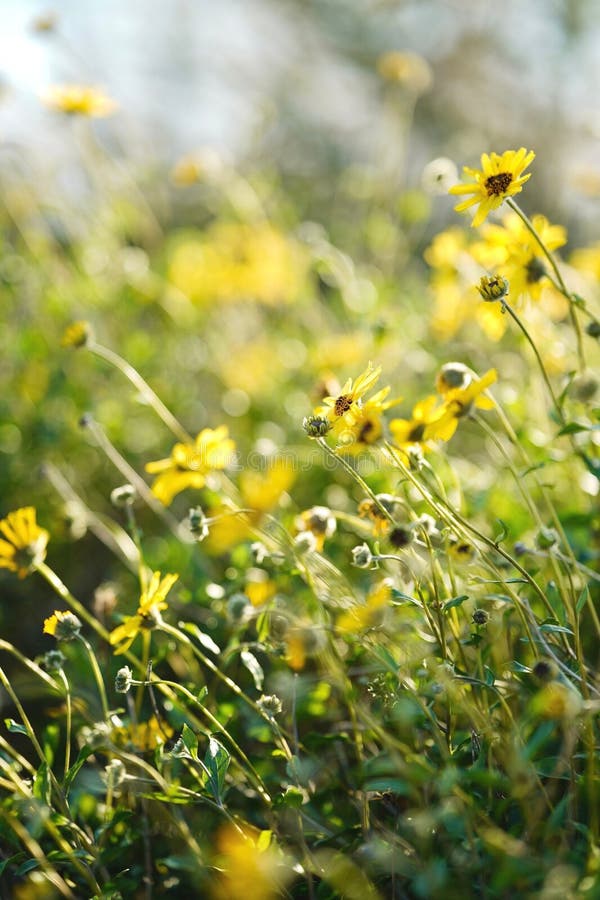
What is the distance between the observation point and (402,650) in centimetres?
133

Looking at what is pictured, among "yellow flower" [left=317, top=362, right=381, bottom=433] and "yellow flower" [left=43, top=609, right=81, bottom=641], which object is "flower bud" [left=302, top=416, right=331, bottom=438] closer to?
"yellow flower" [left=317, top=362, right=381, bottom=433]

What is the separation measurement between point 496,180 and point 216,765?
3.32 ft

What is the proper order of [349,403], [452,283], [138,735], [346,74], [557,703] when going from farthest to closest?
1. [346,74]
2. [452,283]
3. [138,735]
4. [349,403]
5. [557,703]

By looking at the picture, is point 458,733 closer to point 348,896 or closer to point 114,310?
point 348,896

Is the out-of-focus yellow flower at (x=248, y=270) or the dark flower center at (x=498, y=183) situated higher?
the dark flower center at (x=498, y=183)

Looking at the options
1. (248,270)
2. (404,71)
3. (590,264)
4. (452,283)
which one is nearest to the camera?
(590,264)

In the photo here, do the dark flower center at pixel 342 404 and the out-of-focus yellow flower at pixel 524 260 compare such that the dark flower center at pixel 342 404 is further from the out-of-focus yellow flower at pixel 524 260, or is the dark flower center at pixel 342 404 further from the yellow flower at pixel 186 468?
the out-of-focus yellow flower at pixel 524 260

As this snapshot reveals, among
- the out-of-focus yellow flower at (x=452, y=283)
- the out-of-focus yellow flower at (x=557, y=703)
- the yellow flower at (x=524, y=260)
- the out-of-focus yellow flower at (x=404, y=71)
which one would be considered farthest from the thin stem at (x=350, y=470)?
the out-of-focus yellow flower at (x=404, y=71)

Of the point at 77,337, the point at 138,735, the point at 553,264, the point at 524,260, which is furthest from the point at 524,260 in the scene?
the point at 138,735

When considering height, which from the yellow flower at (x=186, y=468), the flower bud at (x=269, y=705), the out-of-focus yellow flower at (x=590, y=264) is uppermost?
the out-of-focus yellow flower at (x=590, y=264)

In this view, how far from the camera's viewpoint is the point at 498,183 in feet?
4.12

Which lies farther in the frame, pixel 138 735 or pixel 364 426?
pixel 138 735

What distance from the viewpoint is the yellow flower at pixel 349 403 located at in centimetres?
115

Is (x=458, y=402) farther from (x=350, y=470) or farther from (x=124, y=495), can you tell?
(x=124, y=495)
